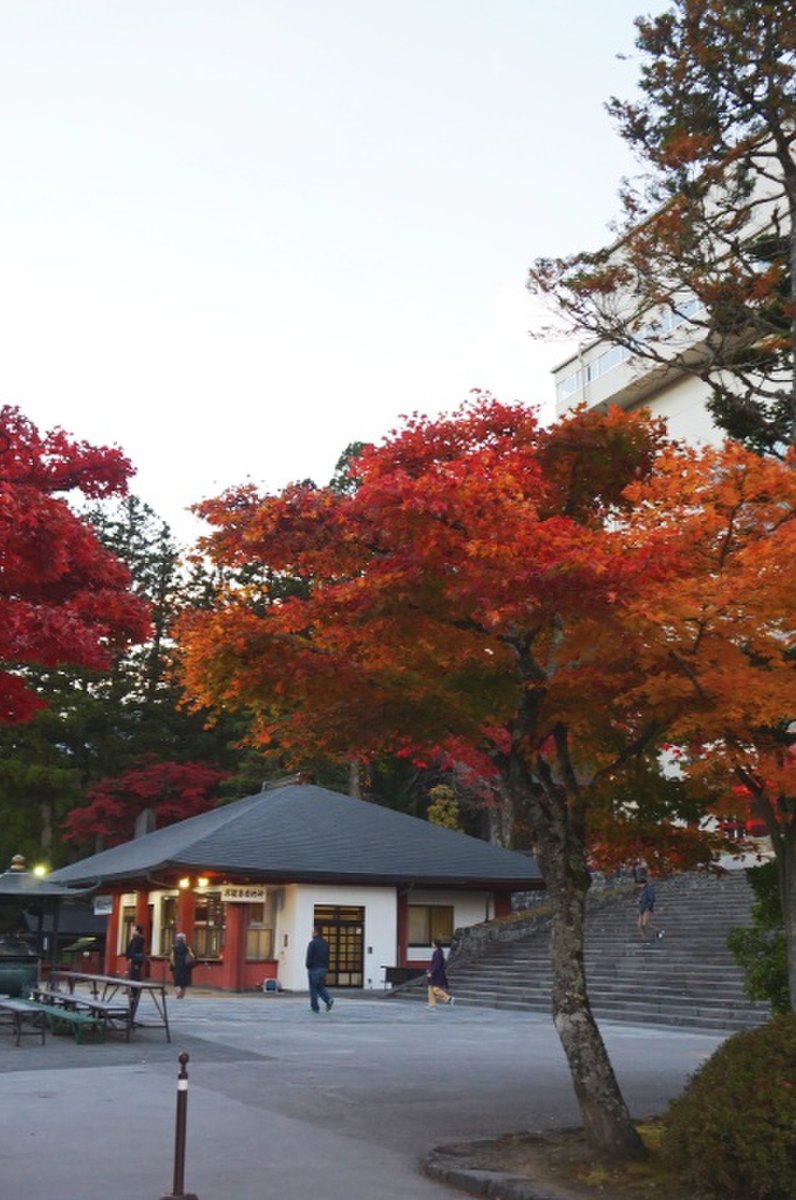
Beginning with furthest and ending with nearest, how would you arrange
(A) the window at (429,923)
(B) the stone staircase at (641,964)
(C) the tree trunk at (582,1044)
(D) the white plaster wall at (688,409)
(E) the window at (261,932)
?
(D) the white plaster wall at (688,409) → (A) the window at (429,923) → (E) the window at (261,932) → (B) the stone staircase at (641,964) → (C) the tree trunk at (582,1044)

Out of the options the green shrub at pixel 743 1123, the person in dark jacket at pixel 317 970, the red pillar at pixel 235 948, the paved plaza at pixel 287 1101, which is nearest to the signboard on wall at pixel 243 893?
the red pillar at pixel 235 948

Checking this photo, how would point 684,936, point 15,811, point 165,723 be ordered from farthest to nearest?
point 165,723, point 15,811, point 684,936

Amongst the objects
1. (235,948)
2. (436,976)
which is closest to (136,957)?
(235,948)

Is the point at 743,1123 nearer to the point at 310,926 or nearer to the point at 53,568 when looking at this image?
the point at 53,568

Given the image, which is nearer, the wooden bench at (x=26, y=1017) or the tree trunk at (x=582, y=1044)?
the tree trunk at (x=582, y=1044)

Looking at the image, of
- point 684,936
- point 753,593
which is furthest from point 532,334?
point 684,936

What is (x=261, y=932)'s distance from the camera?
36.4m

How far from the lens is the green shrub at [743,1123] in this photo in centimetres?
750

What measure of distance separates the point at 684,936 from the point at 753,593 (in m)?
22.5

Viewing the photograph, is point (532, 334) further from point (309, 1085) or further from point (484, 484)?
point (309, 1085)

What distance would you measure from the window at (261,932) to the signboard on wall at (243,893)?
753mm

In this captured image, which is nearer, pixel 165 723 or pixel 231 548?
pixel 231 548

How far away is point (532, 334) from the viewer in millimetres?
18000

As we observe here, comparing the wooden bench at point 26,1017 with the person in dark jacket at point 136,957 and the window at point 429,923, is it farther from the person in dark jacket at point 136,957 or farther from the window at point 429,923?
the window at point 429,923
